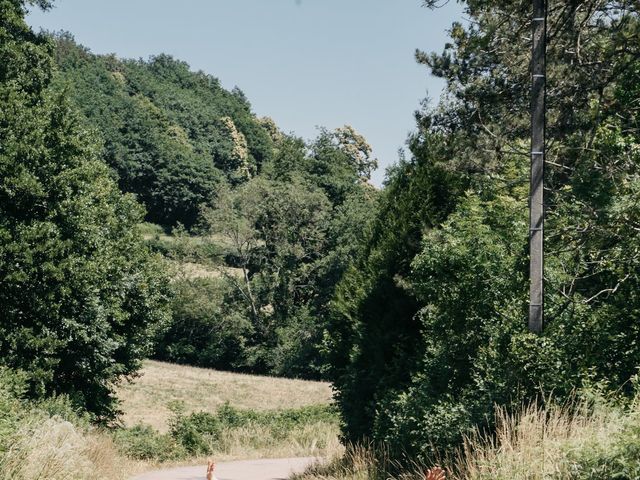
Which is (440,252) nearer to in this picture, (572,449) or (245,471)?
(572,449)

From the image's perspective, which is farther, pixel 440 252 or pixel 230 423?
pixel 230 423

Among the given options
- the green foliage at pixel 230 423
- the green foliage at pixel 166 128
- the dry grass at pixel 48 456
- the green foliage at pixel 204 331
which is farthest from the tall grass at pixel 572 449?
the green foliage at pixel 166 128

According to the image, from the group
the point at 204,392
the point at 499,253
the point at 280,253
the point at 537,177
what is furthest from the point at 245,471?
the point at 280,253

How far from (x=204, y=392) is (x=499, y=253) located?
3899 centimetres

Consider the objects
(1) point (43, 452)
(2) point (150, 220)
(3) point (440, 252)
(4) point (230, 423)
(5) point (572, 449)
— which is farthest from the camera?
(2) point (150, 220)

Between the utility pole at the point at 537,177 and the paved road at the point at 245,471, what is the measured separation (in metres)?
11.1

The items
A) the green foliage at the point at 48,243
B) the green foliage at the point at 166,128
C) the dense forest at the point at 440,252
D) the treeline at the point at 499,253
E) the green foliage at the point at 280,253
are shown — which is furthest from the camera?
the green foliage at the point at 166,128

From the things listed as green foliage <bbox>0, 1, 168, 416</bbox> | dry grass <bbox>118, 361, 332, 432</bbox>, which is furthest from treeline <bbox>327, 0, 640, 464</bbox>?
dry grass <bbox>118, 361, 332, 432</bbox>

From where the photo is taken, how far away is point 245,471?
23.7 metres

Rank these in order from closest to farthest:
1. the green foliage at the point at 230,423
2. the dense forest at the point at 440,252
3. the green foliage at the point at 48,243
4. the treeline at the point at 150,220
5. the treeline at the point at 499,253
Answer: the treeline at the point at 499,253
the dense forest at the point at 440,252
the green foliage at the point at 48,243
the treeline at the point at 150,220
the green foliage at the point at 230,423

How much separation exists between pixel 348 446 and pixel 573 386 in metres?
9.71

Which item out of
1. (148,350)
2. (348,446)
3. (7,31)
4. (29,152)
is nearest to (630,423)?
(348,446)

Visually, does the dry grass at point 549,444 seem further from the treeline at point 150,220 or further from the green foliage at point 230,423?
the green foliage at point 230,423

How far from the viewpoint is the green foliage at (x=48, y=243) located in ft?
74.8
